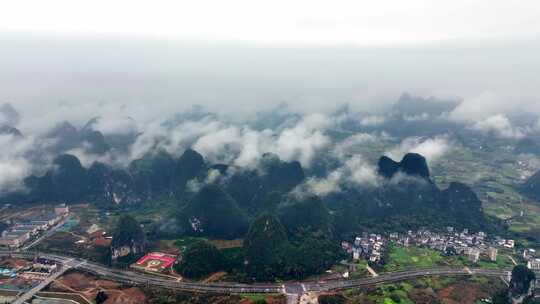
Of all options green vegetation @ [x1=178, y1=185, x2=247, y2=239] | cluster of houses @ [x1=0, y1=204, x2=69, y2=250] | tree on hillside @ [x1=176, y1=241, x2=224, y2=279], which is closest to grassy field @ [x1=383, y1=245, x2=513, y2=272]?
tree on hillside @ [x1=176, y1=241, x2=224, y2=279]

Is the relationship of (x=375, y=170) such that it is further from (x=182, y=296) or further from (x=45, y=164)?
(x=45, y=164)

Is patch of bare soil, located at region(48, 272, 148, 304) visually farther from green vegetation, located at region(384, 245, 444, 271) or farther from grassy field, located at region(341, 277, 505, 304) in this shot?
green vegetation, located at region(384, 245, 444, 271)

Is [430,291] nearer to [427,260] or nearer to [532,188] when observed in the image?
[427,260]

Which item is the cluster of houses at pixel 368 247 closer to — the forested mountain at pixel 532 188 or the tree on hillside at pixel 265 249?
the tree on hillside at pixel 265 249

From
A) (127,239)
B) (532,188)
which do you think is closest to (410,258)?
(127,239)

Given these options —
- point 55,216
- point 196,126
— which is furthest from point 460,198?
point 196,126
